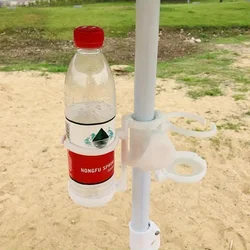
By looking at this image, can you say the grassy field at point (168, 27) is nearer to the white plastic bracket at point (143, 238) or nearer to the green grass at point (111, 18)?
the green grass at point (111, 18)

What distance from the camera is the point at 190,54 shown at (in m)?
4.62

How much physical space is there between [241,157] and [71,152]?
1.63 m

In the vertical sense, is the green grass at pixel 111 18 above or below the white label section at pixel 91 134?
below

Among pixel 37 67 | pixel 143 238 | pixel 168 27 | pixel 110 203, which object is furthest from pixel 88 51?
pixel 168 27

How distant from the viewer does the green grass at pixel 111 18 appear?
218 inches

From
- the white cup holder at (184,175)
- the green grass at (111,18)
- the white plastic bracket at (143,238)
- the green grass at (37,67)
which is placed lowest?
the green grass at (111,18)

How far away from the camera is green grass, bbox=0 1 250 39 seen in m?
5.53

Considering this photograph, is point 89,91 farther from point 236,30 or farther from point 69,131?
point 236,30

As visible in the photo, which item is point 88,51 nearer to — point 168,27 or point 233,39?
point 233,39

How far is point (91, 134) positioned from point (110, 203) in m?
1.11

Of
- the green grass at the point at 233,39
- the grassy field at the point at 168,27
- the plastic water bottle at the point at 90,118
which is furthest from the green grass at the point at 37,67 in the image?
the plastic water bottle at the point at 90,118

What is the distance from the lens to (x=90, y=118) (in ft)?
2.89

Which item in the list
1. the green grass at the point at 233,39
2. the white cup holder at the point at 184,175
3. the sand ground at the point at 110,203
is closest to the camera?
the white cup holder at the point at 184,175

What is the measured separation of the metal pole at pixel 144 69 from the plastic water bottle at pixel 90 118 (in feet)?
0.19
